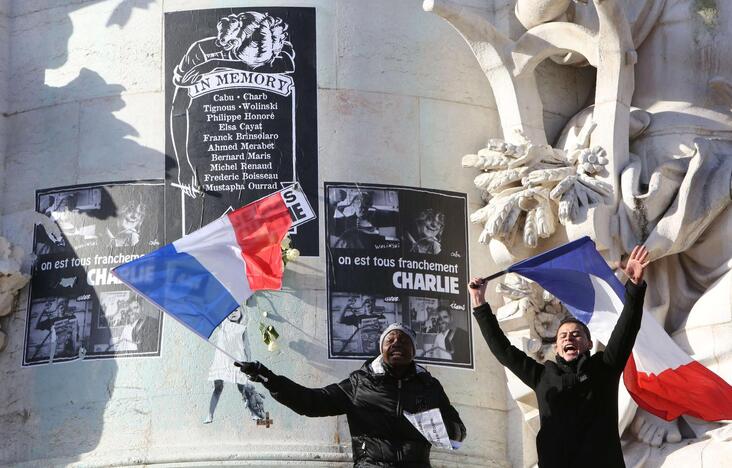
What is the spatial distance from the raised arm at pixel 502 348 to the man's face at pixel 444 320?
3976mm

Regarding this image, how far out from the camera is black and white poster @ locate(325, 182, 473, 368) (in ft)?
52.1

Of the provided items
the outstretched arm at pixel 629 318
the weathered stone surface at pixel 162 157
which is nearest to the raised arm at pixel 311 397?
the outstretched arm at pixel 629 318

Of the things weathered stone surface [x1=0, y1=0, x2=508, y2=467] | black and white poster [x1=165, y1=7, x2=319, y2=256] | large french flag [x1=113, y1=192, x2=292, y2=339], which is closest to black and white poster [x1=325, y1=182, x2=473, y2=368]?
weathered stone surface [x1=0, y1=0, x2=508, y2=467]

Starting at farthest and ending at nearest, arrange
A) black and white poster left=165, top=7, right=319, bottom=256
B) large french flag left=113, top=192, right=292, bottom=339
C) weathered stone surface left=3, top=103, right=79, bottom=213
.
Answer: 1. weathered stone surface left=3, top=103, right=79, bottom=213
2. black and white poster left=165, top=7, right=319, bottom=256
3. large french flag left=113, top=192, right=292, bottom=339

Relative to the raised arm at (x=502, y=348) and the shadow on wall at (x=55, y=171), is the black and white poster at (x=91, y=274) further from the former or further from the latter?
the raised arm at (x=502, y=348)

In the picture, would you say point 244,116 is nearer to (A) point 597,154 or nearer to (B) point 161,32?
(B) point 161,32

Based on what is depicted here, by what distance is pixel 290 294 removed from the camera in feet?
52.2

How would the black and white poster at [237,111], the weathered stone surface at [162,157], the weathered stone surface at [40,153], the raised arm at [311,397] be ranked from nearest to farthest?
the raised arm at [311,397]
the weathered stone surface at [162,157]
the black and white poster at [237,111]
the weathered stone surface at [40,153]

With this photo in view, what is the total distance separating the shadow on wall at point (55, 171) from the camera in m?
15.7

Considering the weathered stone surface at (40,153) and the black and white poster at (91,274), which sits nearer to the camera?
the black and white poster at (91,274)

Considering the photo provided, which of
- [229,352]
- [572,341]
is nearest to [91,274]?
[229,352]

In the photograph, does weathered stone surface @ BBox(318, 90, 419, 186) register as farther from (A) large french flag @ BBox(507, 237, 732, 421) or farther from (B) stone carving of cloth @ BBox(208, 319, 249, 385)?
(A) large french flag @ BBox(507, 237, 732, 421)

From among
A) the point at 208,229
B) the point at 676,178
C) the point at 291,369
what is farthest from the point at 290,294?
the point at 676,178

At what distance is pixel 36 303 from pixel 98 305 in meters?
0.55
